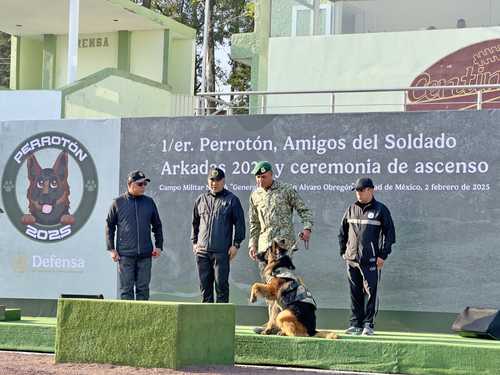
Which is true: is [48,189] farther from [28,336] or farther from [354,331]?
[354,331]

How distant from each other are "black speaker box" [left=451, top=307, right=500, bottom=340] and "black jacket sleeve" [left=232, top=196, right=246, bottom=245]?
8.05 feet

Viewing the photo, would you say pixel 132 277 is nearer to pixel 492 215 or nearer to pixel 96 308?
pixel 96 308

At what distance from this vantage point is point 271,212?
1041 centimetres

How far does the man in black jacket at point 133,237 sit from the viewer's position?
432 inches

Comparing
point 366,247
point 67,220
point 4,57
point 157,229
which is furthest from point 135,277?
point 4,57

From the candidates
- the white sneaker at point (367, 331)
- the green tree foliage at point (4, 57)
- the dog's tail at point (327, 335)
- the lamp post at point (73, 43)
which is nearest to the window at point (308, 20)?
the lamp post at point (73, 43)

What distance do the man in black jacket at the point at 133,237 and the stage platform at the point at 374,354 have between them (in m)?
1.91

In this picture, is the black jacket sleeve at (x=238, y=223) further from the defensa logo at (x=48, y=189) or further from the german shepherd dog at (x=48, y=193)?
the german shepherd dog at (x=48, y=193)

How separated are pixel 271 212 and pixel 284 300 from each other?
1.50m

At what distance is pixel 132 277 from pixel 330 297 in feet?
7.70

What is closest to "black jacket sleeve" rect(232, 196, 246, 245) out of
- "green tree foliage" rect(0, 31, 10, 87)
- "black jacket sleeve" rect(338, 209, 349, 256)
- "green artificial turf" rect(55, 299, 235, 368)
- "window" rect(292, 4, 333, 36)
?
"black jacket sleeve" rect(338, 209, 349, 256)

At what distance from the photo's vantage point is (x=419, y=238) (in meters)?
11.2

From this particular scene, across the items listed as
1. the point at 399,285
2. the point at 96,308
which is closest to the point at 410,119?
the point at 399,285

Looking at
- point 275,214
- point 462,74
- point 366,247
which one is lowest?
point 366,247
